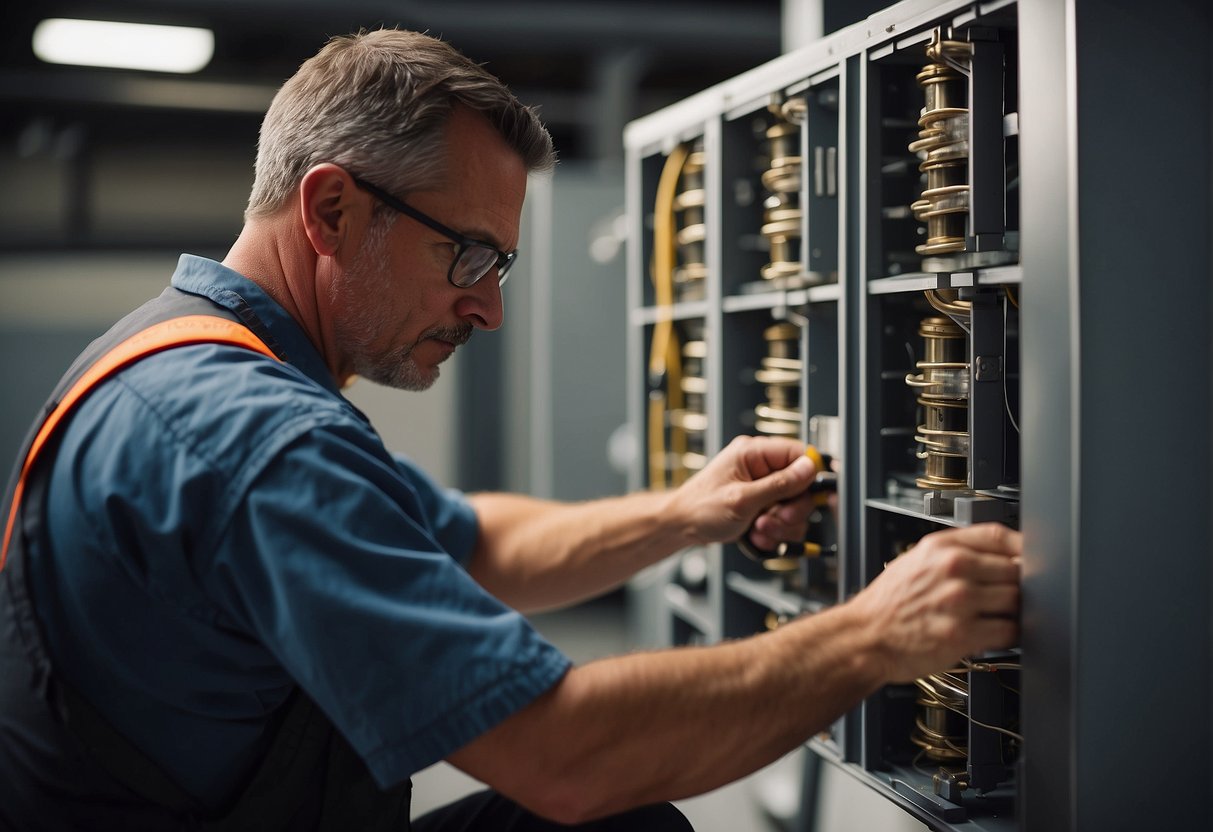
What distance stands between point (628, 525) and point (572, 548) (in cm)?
10

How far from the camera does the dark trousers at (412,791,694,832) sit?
1.33 meters

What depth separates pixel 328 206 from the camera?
1.18 metres

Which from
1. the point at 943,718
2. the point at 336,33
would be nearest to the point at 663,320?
the point at 943,718

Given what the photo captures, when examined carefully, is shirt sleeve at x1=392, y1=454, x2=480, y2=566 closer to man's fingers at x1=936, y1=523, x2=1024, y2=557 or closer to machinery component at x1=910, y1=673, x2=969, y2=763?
machinery component at x1=910, y1=673, x2=969, y2=763

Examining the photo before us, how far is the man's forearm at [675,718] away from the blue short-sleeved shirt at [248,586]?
1.7 inches

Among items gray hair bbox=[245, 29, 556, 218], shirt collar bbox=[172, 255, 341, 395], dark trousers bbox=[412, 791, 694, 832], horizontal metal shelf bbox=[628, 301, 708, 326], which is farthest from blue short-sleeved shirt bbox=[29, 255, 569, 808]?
horizontal metal shelf bbox=[628, 301, 708, 326]

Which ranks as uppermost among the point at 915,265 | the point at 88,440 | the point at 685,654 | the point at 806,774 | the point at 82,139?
the point at 82,139

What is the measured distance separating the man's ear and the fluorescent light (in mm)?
2886

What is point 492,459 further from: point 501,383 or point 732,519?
point 732,519

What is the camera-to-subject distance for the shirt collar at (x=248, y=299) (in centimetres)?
119

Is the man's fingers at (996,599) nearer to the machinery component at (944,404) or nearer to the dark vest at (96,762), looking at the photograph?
the machinery component at (944,404)

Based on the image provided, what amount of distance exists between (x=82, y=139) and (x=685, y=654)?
16.1ft

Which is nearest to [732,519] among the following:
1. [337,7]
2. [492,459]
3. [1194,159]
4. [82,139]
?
[1194,159]

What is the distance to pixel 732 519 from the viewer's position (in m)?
1.54
